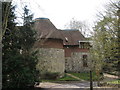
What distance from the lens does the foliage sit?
9.13 meters

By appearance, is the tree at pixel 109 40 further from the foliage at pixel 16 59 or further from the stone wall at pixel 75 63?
the stone wall at pixel 75 63

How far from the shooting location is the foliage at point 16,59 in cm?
913

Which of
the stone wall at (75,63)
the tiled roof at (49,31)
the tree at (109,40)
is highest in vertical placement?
the tiled roof at (49,31)

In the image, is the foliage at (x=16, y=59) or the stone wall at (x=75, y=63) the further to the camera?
the stone wall at (x=75, y=63)

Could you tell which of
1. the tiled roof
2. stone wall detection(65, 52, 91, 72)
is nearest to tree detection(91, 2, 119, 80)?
the tiled roof

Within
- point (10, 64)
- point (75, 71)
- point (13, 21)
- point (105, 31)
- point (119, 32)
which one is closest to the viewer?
point (119, 32)

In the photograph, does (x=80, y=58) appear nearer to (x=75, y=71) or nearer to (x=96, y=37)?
(x=75, y=71)

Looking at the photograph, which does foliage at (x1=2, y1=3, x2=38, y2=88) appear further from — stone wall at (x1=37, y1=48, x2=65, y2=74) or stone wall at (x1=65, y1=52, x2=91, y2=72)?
stone wall at (x1=65, y1=52, x2=91, y2=72)

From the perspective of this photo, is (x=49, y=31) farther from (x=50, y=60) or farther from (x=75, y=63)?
(x=75, y=63)

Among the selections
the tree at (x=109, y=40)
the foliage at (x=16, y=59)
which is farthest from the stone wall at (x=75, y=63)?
the tree at (x=109, y=40)

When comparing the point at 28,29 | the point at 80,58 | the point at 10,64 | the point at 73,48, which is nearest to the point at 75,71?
the point at 80,58

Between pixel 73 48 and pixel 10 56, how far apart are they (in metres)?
14.8

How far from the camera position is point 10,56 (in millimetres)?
9297

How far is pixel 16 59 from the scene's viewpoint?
30.2 feet
